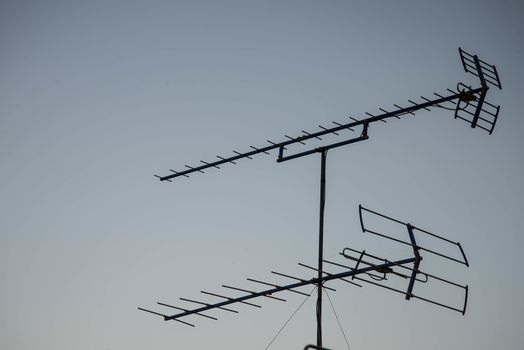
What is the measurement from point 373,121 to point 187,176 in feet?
12.3

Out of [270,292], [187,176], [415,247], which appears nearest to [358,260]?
[415,247]

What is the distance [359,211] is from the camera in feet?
23.5

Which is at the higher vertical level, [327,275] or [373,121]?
[373,121]

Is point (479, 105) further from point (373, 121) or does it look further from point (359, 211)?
point (359, 211)

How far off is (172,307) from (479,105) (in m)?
5.96

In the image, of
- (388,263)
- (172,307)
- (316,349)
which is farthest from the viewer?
(172,307)

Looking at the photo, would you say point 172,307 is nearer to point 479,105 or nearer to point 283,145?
point 283,145

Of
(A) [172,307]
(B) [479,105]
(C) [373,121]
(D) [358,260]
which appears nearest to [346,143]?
(C) [373,121]

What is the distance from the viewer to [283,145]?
870 centimetres

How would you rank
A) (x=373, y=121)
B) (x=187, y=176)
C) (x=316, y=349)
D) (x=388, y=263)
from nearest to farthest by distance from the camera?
(x=316, y=349) < (x=388, y=263) < (x=373, y=121) < (x=187, y=176)

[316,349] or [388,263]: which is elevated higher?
[388,263]

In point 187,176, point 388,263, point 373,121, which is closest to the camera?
point 388,263

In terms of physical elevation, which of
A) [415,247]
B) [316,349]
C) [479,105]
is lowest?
[316,349]

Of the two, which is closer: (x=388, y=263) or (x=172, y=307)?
(x=388, y=263)
